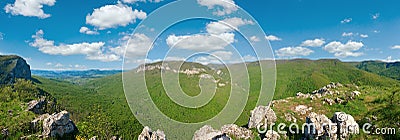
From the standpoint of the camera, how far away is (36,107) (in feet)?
146

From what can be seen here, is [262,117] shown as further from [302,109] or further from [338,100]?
[338,100]

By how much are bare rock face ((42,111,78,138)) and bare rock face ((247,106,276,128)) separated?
22016mm

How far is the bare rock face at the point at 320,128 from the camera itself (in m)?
25.5

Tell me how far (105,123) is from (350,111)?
3014 cm

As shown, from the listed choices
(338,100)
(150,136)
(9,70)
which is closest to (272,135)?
(338,100)

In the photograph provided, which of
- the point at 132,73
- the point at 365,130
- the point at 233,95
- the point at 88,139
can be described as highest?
the point at 132,73

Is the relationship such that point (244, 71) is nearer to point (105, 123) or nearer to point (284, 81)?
point (105, 123)

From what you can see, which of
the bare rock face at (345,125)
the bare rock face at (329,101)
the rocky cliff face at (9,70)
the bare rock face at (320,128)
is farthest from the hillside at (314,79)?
the rocky cliff face at (9,70)

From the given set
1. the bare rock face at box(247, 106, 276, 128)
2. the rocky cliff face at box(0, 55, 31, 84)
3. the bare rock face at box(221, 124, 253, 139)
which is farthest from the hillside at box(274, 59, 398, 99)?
the rocky cliff face at box(0, 55, 31, 84)

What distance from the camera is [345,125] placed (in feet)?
82.3

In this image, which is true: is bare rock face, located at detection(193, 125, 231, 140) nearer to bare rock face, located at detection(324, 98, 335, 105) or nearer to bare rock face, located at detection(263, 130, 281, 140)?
bare rock face, located at detection(263, 130, 281, 140)

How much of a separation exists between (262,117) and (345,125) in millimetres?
8419

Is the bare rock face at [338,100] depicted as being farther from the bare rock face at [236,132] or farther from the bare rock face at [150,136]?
the bare rock face at [150,136]

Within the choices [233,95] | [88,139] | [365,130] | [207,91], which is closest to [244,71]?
[233,95]
